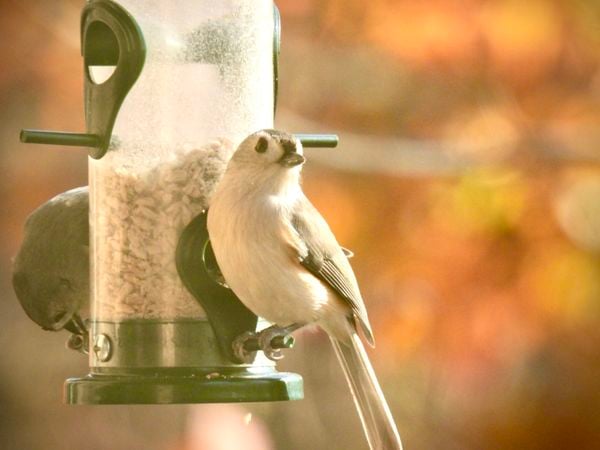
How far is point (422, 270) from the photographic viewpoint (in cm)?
1025

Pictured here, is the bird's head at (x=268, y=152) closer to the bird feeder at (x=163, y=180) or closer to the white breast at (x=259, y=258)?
the white breast at (x=259, y=258)

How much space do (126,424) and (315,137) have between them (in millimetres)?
4451

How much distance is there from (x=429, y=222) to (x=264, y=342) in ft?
14.3

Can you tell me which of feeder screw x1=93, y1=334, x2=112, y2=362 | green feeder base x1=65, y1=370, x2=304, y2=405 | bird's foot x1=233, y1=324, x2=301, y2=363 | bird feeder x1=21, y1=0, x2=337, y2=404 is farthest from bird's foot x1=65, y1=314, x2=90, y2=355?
bird's foot x1=233, y1=324, x2=301, y2=363

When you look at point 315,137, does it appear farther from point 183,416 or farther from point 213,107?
point 183,416

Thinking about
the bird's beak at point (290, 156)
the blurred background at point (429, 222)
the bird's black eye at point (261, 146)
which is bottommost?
the blurred background at point (429, 222)

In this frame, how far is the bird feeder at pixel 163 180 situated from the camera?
605cm

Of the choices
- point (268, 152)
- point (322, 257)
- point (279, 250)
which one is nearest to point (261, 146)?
point (268, 152)

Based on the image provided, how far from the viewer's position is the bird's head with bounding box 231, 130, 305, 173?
589 cm

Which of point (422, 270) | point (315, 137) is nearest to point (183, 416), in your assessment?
point (422, 270)

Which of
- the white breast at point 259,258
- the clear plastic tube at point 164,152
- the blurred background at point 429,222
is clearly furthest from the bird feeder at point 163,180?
the blurred background at point 429,222

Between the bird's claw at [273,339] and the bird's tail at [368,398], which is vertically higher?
the bird's claw at [273,339]

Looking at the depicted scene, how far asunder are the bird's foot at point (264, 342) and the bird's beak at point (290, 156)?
0.58 meters

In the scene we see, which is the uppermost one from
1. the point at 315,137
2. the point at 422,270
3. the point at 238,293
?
the point at 315,137
